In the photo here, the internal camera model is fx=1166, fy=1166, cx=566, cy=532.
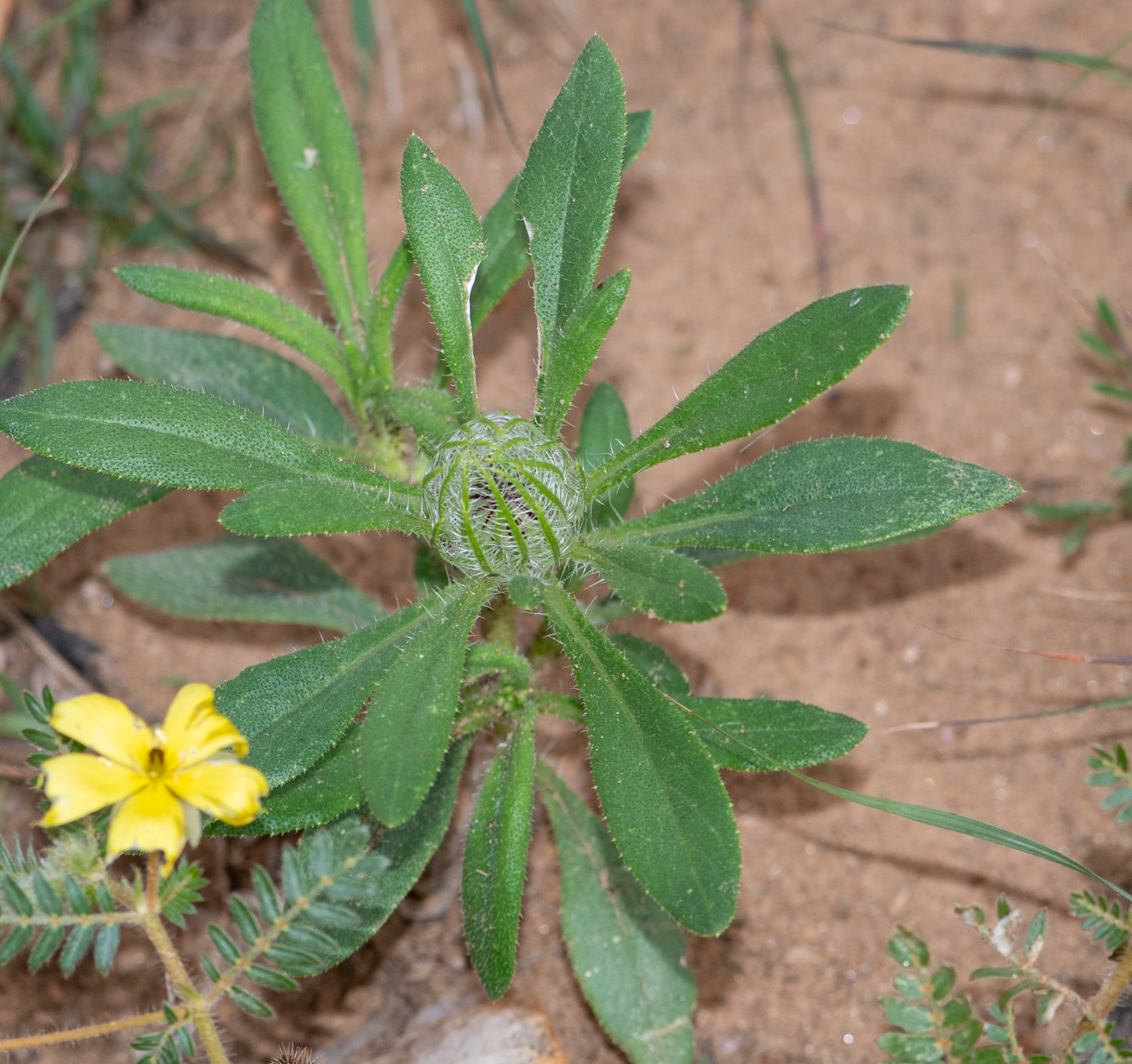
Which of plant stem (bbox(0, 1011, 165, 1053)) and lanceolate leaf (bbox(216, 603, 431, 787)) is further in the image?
lanceolate leaf (bbox(216, 603, 431, 787))

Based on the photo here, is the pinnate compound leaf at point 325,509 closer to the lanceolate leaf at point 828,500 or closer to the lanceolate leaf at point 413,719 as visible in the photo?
the lanceolate leaf at point 413,719

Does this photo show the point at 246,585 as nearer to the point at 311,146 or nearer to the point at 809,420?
the point at 311,146

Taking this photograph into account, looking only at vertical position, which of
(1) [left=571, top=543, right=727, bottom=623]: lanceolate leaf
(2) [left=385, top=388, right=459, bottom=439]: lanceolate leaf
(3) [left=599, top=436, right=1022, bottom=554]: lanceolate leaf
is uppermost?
(2) [left=385, top=388, right=459, bottom=439]: lanceolate leaf

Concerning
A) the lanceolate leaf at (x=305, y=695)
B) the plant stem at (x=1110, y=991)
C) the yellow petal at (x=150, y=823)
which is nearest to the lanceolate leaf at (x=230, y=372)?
the lanceolate leaf at (x=305, y=695)

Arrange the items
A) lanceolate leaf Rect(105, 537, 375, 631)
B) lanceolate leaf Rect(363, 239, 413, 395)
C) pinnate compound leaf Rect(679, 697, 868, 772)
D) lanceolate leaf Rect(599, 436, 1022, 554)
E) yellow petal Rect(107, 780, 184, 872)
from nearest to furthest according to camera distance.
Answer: yellow petal Rect(107, 780, 184, 872)
lanceolate leaf Rect(599, 436, 1022, 554)
pinnate compound leaf Rect(679, 697, 868, 772)
lanceolate leaf Rect(363, 239, 413, 395)
lanceolate leaf Rect(105, 537, 375, 631)

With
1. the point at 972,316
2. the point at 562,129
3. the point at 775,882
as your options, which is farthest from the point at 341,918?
the point at 972,316

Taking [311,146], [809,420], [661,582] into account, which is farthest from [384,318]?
[809,420]

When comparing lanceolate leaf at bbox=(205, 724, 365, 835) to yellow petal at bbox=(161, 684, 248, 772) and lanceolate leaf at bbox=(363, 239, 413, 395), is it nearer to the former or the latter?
yellow petal at bbox=(161, 684, 248, 772)

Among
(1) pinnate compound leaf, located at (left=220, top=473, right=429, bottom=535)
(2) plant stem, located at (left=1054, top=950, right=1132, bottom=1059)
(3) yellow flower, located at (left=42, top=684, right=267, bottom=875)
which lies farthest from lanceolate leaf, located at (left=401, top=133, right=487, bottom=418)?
(2) plant stem, located at (left=1054, top=950, right=1132, bottom=1059)
